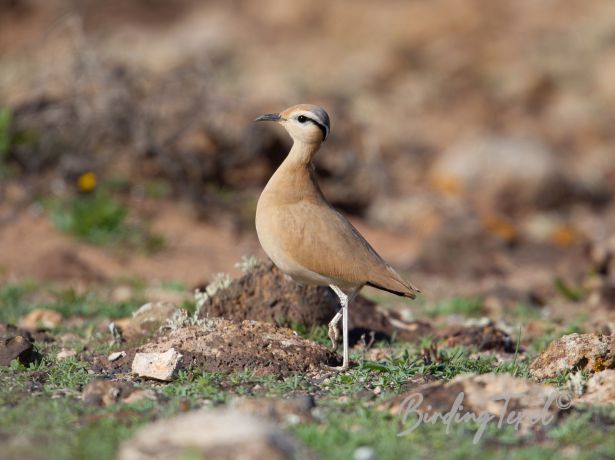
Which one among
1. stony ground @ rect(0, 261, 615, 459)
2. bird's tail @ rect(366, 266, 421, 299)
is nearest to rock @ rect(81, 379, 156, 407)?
stony ground @ rect(0, 261, 615, 459)

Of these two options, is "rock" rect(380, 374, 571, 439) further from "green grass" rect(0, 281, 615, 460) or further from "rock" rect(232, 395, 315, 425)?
"rock" rect(232, 395, 315, 425)

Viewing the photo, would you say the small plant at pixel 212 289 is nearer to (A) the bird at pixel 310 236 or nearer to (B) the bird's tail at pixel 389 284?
(A) the bird at pixel 310 236

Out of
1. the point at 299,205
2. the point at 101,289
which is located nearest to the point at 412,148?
the point at 101,289

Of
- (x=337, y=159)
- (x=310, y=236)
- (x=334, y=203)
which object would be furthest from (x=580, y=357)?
(x=337, y=159)

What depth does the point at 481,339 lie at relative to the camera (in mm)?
6531

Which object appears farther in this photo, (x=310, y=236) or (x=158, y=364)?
(x=310, y=236)

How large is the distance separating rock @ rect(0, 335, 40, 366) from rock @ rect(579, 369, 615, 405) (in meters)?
3.20

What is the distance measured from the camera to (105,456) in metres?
3.79

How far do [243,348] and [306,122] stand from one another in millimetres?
1441

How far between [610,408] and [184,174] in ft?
27.3

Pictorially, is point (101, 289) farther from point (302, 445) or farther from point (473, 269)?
point (302, 445)

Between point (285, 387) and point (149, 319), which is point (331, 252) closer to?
point (285, 387)

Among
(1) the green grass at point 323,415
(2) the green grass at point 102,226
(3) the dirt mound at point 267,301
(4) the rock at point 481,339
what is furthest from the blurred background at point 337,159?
(1) the green grass at point 323,415

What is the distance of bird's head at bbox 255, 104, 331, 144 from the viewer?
5.70m
